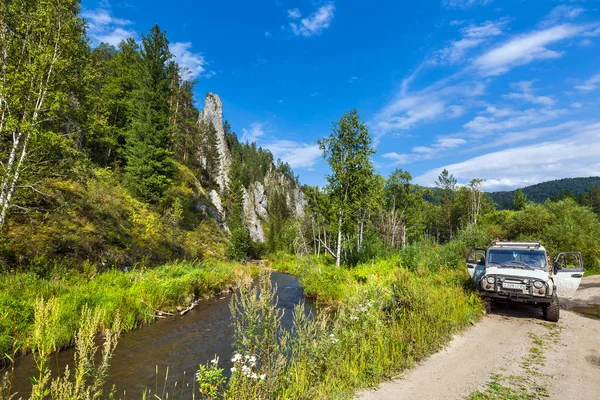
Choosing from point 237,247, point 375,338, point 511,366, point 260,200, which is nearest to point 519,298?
point 511,366

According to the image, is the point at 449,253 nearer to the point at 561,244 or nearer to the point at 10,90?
the point at 561,244

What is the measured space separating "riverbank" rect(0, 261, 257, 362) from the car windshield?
959 cm

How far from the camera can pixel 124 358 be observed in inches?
313

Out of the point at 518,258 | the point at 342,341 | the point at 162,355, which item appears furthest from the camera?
the point at 518,258

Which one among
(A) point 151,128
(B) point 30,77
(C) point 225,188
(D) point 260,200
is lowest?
(B) point 30,77

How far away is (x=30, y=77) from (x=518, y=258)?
792 inches

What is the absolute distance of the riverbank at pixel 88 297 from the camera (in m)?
7.64

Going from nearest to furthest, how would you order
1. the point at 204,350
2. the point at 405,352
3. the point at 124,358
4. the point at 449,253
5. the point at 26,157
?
the point at 405,352, the point at 124,358, the point at 204,350, the point at 26,157, the point at 449,253

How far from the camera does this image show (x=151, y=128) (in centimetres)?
2738

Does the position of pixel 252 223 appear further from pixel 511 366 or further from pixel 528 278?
pixel 511 366

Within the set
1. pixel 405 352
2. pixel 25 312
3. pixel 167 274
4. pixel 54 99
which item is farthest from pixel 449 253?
pixel 54 99

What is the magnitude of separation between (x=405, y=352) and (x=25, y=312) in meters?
10.6

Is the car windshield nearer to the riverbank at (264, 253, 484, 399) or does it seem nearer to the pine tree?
the riverbank at (264, 253, 484, 399)

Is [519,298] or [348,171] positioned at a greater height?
[348,171]
